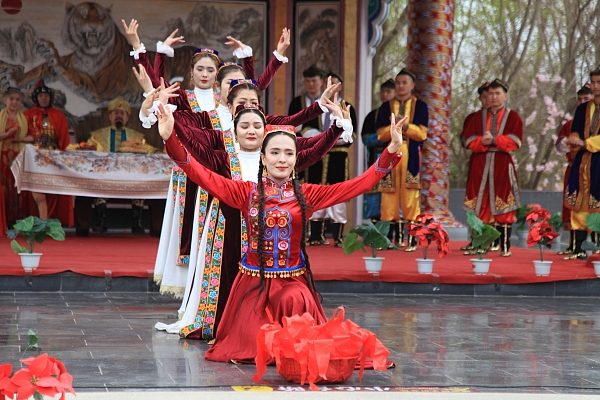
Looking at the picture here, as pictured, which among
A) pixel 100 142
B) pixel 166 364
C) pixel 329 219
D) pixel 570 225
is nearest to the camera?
pixel 166 364

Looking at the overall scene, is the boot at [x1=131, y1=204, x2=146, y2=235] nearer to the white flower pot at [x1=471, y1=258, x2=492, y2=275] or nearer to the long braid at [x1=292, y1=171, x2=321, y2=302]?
the white flower pot at [x1=471, y1=258, x2=492, y2=275]

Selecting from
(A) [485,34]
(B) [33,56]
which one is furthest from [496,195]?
(A) [485,34]

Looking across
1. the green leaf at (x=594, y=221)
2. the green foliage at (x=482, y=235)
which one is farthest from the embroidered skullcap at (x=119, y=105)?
the green leaf at (x=594, y=221)

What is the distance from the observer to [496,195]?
9562 millimetres

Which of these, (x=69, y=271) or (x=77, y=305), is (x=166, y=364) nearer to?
(x=77, y=305)

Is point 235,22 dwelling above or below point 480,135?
above

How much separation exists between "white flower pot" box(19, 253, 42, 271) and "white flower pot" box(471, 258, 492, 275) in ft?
11.0

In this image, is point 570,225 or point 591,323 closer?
point 591,323

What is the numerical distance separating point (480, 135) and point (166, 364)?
5.75m

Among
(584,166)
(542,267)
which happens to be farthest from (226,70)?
(584,166)

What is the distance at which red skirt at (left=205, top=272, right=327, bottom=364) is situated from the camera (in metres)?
4.59

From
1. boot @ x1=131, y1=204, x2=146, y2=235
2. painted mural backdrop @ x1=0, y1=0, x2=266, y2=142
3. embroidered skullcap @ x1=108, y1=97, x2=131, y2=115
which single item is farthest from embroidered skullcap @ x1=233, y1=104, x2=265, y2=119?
painted mural backdrop @ x1=0, y1=0, x2=266, y2=142

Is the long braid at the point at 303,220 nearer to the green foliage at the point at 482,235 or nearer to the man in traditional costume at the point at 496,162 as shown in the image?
the green foliage at the point at 482,235

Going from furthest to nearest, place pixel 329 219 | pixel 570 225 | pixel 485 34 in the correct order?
pixel 485 34, pixel 329 219, pixel 570 225
